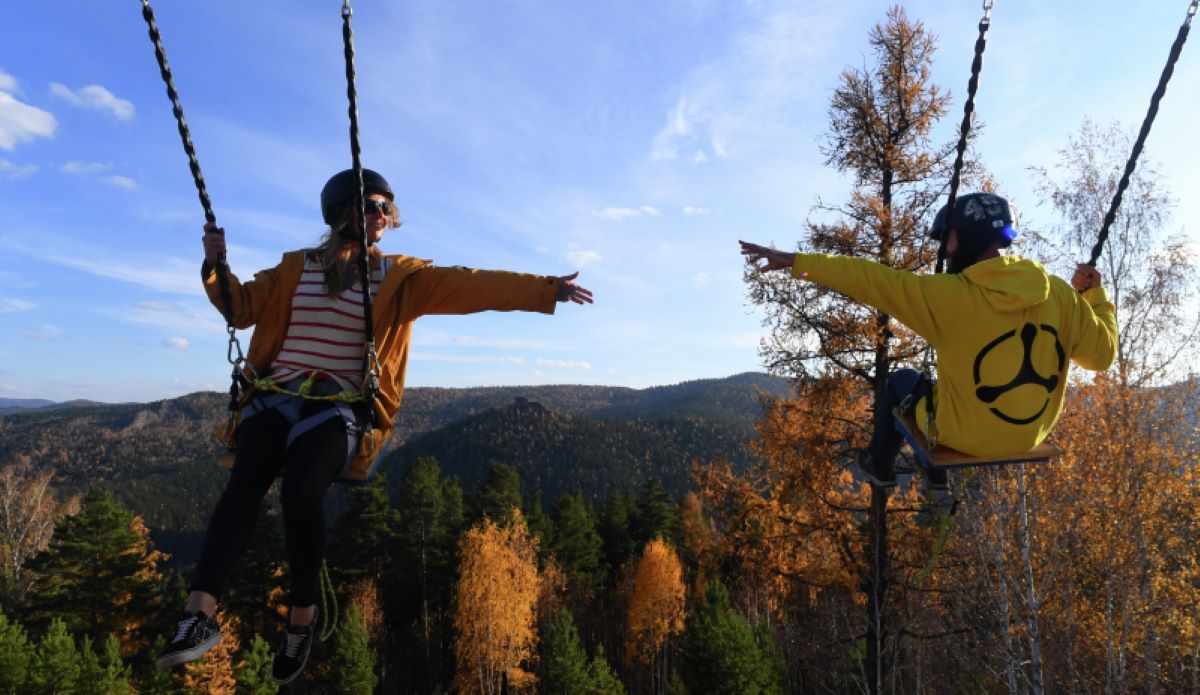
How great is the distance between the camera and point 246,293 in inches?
129

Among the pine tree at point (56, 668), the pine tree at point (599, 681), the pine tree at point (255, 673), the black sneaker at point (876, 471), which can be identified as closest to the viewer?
the black sneaker at point (876, 471)

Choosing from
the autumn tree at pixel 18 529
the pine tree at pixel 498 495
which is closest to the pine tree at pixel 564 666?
the pine tree at pixel 498 495

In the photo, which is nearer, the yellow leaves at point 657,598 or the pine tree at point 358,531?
the pine tree at point 358,531

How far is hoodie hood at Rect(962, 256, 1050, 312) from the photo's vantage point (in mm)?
2904

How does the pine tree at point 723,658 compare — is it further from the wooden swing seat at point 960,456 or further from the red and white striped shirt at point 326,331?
the red and white striped shirt at point 326,331

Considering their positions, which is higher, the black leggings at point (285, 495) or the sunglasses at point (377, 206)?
the sunglasses at point (377, 206)

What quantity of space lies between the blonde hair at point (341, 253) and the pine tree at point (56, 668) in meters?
22.5

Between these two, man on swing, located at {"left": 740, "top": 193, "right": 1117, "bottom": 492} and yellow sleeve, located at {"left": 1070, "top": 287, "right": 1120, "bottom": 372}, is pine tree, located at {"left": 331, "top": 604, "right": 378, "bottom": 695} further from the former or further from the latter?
yellow sleeve, located at {"left": 1070, "top": 287, "right": 1120, "bottom": 372}

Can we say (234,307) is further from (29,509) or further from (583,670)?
(29,509)

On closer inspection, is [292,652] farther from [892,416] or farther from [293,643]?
[892,416]

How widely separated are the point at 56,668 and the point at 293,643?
877 inches

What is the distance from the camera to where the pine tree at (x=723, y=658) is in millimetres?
22453

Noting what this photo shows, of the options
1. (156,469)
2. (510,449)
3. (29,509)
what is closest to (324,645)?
(29,509)

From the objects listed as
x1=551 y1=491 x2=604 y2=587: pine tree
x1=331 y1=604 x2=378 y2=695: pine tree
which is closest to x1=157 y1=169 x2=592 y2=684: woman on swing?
x1=331 y1=604 x2=378 y2=695: pine tree
